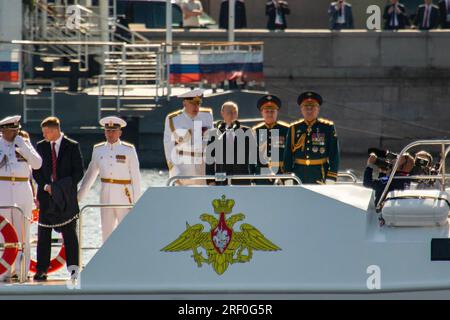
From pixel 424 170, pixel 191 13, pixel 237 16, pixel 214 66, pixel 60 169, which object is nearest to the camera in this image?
pixel 424 170

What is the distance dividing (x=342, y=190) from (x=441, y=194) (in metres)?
0.61

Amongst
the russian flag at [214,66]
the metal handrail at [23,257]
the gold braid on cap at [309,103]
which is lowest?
the metal handrail at [23,257]

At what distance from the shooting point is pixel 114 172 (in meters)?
11.0

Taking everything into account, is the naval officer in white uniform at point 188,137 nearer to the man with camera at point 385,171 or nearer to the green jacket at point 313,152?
the green jacket at point 313,152

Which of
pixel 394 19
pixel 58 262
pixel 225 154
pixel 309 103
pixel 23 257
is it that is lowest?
pixel 58 262

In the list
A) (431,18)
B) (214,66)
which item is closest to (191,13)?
(431,18)

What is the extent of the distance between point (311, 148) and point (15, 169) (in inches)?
79.8

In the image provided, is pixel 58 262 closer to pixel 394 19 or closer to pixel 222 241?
pixel 222 241

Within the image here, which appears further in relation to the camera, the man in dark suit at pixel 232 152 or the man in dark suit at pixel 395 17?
the man in dark suit at pixel 395 17

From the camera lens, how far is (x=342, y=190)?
377 inches

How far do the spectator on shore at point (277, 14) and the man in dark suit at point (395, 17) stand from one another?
84.0 inches

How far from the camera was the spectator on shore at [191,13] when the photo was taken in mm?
A: 31000

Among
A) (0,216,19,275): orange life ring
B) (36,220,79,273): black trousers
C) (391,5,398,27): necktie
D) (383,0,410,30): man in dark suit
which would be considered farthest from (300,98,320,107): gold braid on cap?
→ (391,5,398,27): necktie

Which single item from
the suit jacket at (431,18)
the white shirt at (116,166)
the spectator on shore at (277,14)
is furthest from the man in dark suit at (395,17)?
the white shirt at (116,166)
